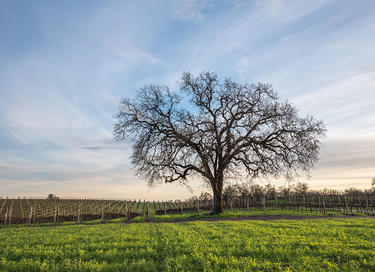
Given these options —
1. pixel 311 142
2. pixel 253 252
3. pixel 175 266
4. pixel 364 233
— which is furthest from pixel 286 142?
pixel 175 266

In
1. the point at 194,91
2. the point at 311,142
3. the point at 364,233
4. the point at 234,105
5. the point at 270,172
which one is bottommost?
the point at 364,233

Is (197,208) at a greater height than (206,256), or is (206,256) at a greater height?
(206,256)

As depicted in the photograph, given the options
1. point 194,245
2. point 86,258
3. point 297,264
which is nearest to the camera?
point 297,264

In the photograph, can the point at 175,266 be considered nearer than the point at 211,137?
Yes

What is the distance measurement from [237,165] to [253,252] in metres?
20.3

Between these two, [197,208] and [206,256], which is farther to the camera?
[197,208]

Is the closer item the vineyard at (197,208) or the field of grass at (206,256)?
the field of grass at (206,256)

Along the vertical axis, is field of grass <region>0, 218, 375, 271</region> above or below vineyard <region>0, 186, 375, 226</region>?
above

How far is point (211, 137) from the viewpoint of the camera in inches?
990

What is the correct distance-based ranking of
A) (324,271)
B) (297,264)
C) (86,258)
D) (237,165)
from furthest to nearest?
(237,165) < (86,258) < (297,264) < (324,271)

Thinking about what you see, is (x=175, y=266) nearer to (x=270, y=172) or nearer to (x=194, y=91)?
(x=270, y=172)

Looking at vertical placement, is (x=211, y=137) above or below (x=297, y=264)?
above

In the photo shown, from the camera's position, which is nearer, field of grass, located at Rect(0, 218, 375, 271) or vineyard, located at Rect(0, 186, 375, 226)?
field of grass, located at Rect(0, 218, 375, 271)

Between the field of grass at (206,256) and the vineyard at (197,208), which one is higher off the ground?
the field of grass at (206,256)
